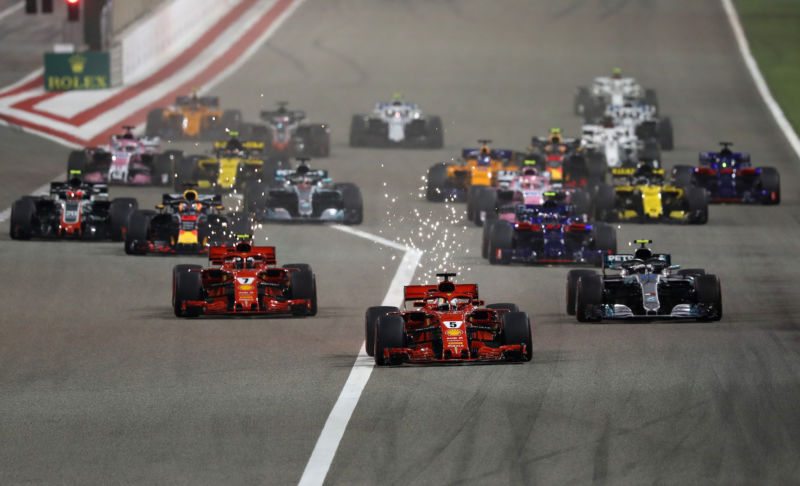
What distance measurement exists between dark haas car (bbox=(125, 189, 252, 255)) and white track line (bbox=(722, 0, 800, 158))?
23.6m

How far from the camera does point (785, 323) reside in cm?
2553

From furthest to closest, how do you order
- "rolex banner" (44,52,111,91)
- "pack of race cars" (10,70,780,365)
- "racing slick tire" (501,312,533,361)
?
"rolex banner" (44,52,111,91) < "pack of race cars" (10,70,780,365) < "racing slick tire" (501,312,533,361)

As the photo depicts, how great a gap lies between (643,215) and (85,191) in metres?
11.5

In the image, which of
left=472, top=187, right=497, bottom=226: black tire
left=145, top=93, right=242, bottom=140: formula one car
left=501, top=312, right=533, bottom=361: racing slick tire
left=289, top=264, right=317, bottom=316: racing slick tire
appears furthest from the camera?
left=145, top=93, right=242, bottom=140: formula one car

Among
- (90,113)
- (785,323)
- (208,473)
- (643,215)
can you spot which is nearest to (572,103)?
(90,113)

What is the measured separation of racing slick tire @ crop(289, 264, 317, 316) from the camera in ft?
84.4

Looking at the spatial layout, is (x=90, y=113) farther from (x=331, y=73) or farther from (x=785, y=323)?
(x=785, y=323)

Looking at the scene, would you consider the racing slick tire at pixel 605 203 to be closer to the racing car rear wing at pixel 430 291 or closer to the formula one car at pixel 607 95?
the racing car rear wing at pixel 430 291

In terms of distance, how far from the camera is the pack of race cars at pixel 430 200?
22828 millimetres

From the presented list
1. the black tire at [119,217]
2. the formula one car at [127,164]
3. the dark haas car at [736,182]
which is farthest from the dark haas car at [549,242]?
the formula one car at [127,164]

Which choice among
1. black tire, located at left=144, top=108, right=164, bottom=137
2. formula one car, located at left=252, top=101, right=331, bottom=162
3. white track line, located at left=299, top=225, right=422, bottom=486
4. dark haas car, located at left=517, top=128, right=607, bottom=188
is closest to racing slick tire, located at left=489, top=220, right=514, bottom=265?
white track line, located at left=299, top=225, right=422, bottom=486

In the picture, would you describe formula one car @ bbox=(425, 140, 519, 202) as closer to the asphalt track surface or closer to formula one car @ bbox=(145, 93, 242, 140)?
the asphalt track surface

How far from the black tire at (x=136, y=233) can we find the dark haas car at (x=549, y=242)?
19.8 ft

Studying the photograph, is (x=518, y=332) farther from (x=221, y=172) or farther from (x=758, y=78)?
(x=758, y=78)
